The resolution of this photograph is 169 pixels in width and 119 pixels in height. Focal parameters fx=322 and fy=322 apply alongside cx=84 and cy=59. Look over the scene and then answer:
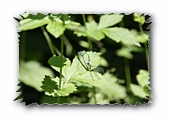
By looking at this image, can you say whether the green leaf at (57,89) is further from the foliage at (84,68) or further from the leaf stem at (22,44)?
the leaf stem at (22,44)

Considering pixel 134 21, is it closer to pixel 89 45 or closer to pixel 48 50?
pixel 89 45

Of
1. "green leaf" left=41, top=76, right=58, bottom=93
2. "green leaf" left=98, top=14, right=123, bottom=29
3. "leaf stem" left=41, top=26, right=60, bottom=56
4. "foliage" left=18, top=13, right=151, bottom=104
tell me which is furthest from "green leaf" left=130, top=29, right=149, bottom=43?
"green leaf" left=41, top=76, right=58, bottom=93

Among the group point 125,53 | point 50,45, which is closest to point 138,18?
point 125,53

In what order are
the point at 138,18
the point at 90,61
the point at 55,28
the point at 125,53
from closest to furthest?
the point at 55,28 < the point at 90,61 < the point at 138,18 < the point at 125,53

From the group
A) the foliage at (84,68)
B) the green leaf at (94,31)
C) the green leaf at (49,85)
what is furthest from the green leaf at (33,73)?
the green leaf at (94,31)

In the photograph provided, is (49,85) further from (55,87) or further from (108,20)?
(108,20)


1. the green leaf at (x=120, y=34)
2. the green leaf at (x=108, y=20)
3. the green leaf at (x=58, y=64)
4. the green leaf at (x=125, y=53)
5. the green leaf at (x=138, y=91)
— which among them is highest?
the green leaf at (x=108, y=20)
